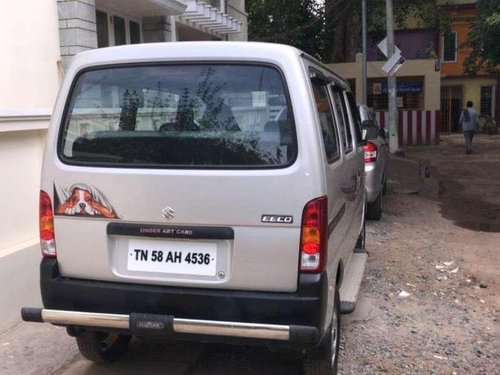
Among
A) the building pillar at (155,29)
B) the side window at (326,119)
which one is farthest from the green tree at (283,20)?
the side window at (326,119)

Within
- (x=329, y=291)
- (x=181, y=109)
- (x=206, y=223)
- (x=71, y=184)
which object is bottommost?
(x=329, y=291)

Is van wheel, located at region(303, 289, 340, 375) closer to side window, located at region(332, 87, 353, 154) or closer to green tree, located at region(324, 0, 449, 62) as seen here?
side window, located at region(332, 87, 353, 154)

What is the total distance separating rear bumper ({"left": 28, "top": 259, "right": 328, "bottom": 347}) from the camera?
2902 millimetres

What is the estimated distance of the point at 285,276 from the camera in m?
2.95

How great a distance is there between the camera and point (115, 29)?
984cm

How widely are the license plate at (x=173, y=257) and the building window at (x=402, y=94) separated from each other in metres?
21.3

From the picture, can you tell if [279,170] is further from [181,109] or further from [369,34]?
[369,34]

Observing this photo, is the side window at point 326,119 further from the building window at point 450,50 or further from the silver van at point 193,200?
the building window at point 450,50

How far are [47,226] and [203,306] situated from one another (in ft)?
3.28

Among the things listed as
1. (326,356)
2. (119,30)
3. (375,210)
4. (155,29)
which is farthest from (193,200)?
(155,29)

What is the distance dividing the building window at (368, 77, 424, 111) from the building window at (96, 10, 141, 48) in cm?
1487

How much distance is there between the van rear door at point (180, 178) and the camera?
2.95m

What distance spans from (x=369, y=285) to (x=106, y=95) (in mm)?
3392

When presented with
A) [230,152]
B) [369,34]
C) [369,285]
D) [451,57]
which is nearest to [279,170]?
[230,152]
